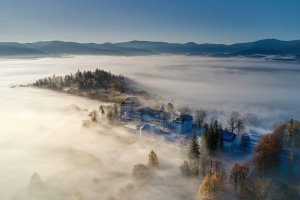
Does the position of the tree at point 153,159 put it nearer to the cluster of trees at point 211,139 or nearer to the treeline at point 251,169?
the treeline at point 251,169

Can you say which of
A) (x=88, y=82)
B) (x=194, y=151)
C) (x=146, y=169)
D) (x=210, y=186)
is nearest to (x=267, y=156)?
(x=194, y=151)

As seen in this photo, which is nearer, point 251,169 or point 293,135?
point 251,169

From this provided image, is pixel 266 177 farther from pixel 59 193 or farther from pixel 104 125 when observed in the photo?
pixel 104 125

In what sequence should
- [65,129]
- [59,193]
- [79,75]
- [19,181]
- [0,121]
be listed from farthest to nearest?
1. [79,75]
2. [0,121]
3. [65,129]
4. [19,181]
5. [59,193]

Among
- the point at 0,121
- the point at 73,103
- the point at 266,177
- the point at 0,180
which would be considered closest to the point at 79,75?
the point at 73,103

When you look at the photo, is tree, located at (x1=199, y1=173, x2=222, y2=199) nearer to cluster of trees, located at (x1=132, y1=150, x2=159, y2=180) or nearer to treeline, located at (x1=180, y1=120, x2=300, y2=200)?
treeline, located at (x1=180, y1=120, x2=300, y2=200)

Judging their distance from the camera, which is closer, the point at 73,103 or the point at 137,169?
the point at 137,169

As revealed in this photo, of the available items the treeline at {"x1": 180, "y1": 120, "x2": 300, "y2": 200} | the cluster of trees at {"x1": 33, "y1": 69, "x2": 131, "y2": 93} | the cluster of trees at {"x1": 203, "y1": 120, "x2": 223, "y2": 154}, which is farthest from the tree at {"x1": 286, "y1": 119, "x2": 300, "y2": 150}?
the cluster of trees at {"x1": 33, "y1": 69, "x2": 131, "y2": 93}

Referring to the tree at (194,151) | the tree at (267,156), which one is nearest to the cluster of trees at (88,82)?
the tree at (194,151)

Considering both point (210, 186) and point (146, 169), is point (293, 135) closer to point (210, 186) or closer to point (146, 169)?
point (210, 186)
